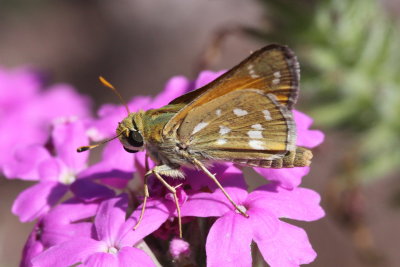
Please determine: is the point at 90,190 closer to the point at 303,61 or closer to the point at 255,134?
the point at 255,134

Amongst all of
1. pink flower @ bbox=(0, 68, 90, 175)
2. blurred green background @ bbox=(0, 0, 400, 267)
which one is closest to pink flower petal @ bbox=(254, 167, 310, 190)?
blurred green background @ bbox=(0, 0, 400, 267)

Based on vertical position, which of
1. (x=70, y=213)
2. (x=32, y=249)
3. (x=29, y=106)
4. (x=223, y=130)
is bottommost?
(x=29, y=106)

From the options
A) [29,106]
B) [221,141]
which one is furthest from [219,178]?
[29,106]

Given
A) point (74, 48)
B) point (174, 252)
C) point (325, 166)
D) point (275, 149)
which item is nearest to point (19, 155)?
point (174, 252)

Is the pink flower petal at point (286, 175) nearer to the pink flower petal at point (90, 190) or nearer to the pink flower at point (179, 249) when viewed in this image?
the pink flower at point (179, 249)

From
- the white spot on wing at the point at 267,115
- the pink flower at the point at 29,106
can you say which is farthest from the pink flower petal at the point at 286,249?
the pink flower at the point at 29,106

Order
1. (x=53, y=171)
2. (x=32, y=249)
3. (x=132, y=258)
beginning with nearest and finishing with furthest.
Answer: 1. (x=132, y=258)
2. (x=32, y=249)
3. (x=53, y=171)

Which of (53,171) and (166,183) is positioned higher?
(166,183)
